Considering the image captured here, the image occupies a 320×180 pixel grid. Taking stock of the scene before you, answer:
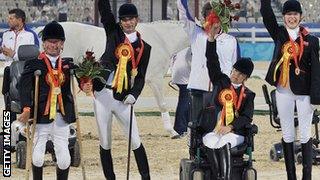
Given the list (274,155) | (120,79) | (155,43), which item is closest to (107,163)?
(120,79)

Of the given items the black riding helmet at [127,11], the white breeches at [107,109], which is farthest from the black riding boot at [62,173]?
the black riding helmet at [127,11]

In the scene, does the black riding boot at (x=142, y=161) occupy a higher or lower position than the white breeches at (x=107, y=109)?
lower

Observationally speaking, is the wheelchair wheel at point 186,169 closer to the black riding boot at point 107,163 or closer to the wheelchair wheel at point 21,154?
the black riding boot at point 107,163

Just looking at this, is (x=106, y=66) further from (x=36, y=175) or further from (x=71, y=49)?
(x=71, y=49)

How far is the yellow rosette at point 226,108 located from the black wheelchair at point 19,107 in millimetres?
2771

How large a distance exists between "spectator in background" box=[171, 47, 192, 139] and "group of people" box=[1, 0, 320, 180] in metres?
3.71

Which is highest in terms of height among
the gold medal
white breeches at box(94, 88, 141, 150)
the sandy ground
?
the gold medal

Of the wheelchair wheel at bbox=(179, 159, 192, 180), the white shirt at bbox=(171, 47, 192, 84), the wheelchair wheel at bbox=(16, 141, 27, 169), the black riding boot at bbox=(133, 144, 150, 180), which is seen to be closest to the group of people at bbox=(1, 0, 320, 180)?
the black riding boot at bbox=(133, 144, 150, 180)

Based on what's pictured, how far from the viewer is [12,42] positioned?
1580 cm

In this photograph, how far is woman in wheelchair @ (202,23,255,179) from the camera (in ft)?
36.5

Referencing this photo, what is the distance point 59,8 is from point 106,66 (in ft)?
74.4

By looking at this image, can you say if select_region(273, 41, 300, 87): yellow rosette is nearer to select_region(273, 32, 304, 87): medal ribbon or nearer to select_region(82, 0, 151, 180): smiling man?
select_region(273, 32, 304, 87): medal ribbon

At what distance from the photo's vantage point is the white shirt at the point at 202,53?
504 inches

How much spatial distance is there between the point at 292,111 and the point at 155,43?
26.7 feet
